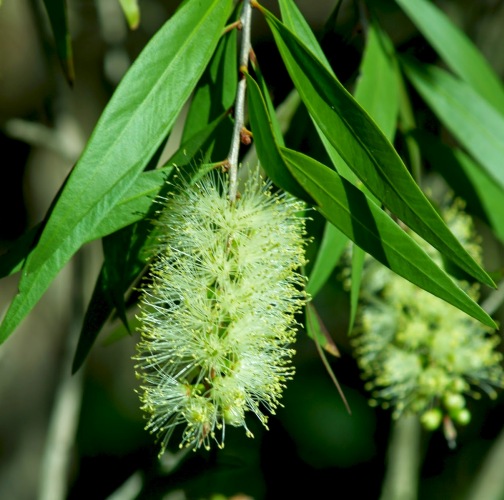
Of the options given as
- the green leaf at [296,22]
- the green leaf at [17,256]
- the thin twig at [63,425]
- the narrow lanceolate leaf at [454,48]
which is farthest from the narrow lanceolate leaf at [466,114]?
the thin twig at [63,425]

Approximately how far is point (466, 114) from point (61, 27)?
0.71 metres

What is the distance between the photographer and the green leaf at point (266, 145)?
0.85m

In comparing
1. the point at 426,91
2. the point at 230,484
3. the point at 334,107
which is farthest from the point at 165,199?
the point at 230,484

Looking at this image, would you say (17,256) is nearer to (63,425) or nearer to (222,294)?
(222,294)

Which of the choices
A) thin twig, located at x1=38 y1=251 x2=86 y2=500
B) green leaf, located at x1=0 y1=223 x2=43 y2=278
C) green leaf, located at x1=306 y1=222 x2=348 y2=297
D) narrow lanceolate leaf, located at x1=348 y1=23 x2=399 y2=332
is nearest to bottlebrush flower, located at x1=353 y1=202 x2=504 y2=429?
narrow lanceolate leaf, located at x1=348 y1=23 x2=399 y2=332

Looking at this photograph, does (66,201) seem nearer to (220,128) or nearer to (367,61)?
(220,128)

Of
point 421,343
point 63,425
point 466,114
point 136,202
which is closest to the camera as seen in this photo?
point 136,202

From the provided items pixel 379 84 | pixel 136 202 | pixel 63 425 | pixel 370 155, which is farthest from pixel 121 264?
pixel 63 425

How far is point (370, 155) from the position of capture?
87 cm

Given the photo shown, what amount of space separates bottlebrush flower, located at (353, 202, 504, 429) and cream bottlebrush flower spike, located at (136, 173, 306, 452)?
0.78 metres

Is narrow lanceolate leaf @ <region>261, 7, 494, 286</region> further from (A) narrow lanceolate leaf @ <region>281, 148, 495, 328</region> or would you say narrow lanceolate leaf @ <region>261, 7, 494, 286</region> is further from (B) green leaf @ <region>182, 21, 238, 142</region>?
(B) green leaf @ <region>182, 21, 238, 142</region>

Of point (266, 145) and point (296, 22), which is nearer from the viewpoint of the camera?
point (266, 145)

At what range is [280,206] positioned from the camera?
40.2 inches

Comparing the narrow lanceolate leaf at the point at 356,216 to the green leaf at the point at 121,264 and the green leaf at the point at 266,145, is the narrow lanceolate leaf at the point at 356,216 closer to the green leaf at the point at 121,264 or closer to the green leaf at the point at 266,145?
the green leaf at the point at 266,145
